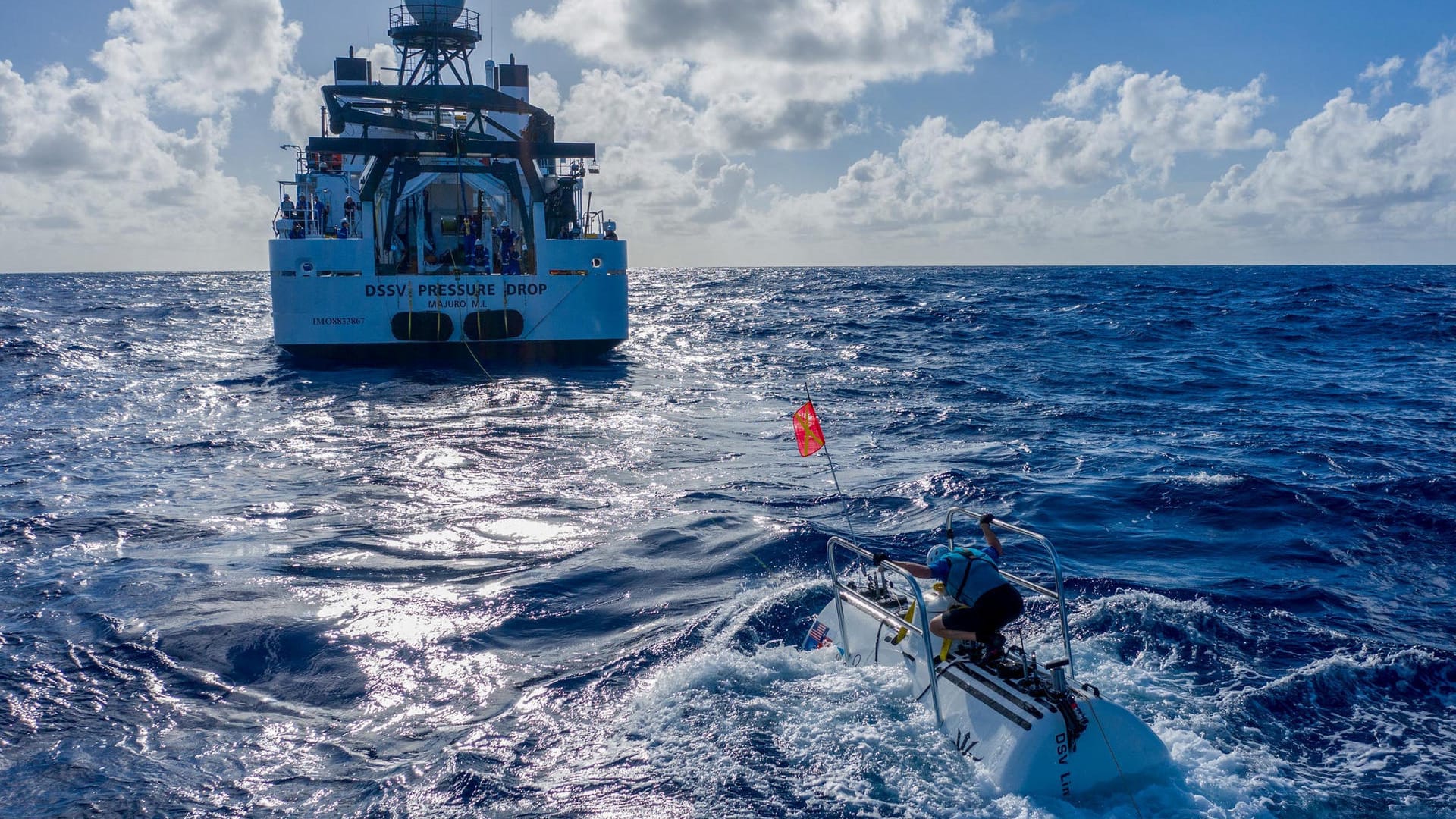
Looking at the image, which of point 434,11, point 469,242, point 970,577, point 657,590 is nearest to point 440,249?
point 469,242

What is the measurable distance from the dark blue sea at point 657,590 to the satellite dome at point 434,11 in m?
14.1

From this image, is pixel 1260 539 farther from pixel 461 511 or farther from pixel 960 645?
pixel 461 511

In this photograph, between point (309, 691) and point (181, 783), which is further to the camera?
point (309, 691)

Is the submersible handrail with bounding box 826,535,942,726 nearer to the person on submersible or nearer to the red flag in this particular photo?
the person on submersible

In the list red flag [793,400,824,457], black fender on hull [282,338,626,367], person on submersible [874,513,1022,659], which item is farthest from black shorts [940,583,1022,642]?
black fender on hull [282,338,626,367]

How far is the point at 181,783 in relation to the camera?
5.68 metres

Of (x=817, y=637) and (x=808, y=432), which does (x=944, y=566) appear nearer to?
(x=817, y=637)

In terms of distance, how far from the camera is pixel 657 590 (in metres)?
9.05

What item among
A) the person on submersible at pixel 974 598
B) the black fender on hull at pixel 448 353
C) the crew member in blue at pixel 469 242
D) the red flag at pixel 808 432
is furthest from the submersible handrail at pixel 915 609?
the crew member in blue at pixel 469 242

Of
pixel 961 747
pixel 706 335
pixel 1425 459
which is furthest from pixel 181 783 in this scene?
pixel 706 335

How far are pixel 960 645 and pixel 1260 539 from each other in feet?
19.5

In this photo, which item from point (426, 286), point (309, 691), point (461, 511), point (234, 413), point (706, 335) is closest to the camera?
point (309, 691)

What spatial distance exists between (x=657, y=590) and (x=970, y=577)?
375 cm

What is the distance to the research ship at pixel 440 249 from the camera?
23203 millimetres
